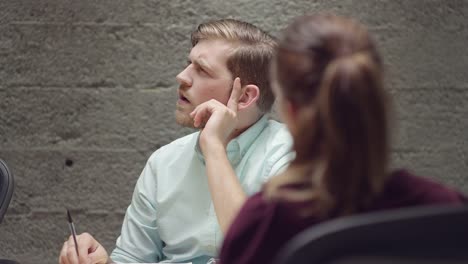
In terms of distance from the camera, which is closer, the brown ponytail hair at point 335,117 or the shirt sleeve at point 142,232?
the brown ponytail hair at point 335,117

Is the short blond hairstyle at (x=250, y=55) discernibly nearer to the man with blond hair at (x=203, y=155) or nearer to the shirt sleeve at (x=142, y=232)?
the man with blond hair at (x=203, y=155)

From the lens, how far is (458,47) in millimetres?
3396

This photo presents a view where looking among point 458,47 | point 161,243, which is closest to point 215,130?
point 161,243

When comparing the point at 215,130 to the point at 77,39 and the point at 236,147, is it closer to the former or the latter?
the point at 236,147

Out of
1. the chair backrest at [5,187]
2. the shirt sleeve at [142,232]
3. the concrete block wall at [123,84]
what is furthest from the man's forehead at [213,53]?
the concrete block wall at [123,84]

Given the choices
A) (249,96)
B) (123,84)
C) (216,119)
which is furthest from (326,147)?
(123,84)

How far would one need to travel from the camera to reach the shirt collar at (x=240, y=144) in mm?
2467

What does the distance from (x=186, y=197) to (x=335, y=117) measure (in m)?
1.25

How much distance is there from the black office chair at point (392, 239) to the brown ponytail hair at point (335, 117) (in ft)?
0.68

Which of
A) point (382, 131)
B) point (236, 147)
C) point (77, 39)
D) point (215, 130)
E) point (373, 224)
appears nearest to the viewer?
point (373, 224)

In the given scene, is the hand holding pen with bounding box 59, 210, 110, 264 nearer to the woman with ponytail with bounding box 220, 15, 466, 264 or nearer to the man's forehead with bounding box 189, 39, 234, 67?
the man's forehead with bounding box 189, 39, 234, 67

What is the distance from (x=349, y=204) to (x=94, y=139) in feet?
7.31

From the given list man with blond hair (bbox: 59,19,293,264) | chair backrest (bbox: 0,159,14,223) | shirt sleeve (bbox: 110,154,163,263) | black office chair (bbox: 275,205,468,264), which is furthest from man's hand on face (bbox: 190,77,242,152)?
black office chair (bbox: 275,205,468,264)

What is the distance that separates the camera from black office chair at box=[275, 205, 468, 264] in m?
1.07
